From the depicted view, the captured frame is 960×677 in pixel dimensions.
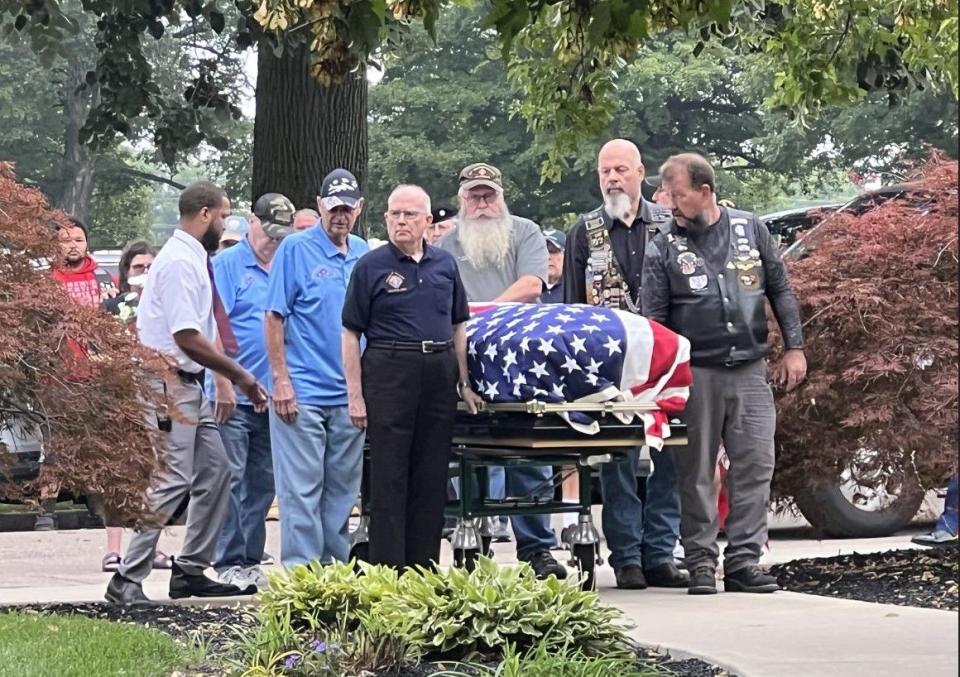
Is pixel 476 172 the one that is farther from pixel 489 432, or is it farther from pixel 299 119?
pixel 299 119

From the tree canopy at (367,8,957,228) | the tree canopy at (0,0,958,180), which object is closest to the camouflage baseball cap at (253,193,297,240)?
the tree canopy at (0,0,958,180)

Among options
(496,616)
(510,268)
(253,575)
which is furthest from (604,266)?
(496,616)

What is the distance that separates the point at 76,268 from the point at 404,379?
208cm

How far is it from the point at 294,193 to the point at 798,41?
12.0 ft

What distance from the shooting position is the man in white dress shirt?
8977 millimetres

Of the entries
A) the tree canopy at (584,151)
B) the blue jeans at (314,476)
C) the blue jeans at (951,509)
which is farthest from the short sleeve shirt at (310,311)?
the tree canopy at (584,151)

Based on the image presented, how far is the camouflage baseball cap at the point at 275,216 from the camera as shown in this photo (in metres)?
10.4

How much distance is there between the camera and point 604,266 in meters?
9.74

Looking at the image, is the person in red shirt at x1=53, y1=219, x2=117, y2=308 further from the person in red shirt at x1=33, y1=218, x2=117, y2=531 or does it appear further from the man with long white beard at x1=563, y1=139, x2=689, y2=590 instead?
the man with long white beard at x1=563, y1=139, x2=689, y2=590

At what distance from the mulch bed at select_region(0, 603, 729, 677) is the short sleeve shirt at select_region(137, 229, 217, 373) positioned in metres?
1.17

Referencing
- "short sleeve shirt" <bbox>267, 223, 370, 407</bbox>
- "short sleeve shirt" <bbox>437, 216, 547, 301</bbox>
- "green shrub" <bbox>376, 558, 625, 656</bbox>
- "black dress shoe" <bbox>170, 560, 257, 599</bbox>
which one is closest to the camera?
"green shrub" <bbox>376, 558, 625, 656</bbox>

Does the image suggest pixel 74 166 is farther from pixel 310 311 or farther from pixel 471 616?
pixel 471 616

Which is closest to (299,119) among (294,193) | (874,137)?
(294,193)

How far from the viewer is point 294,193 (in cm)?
1263
